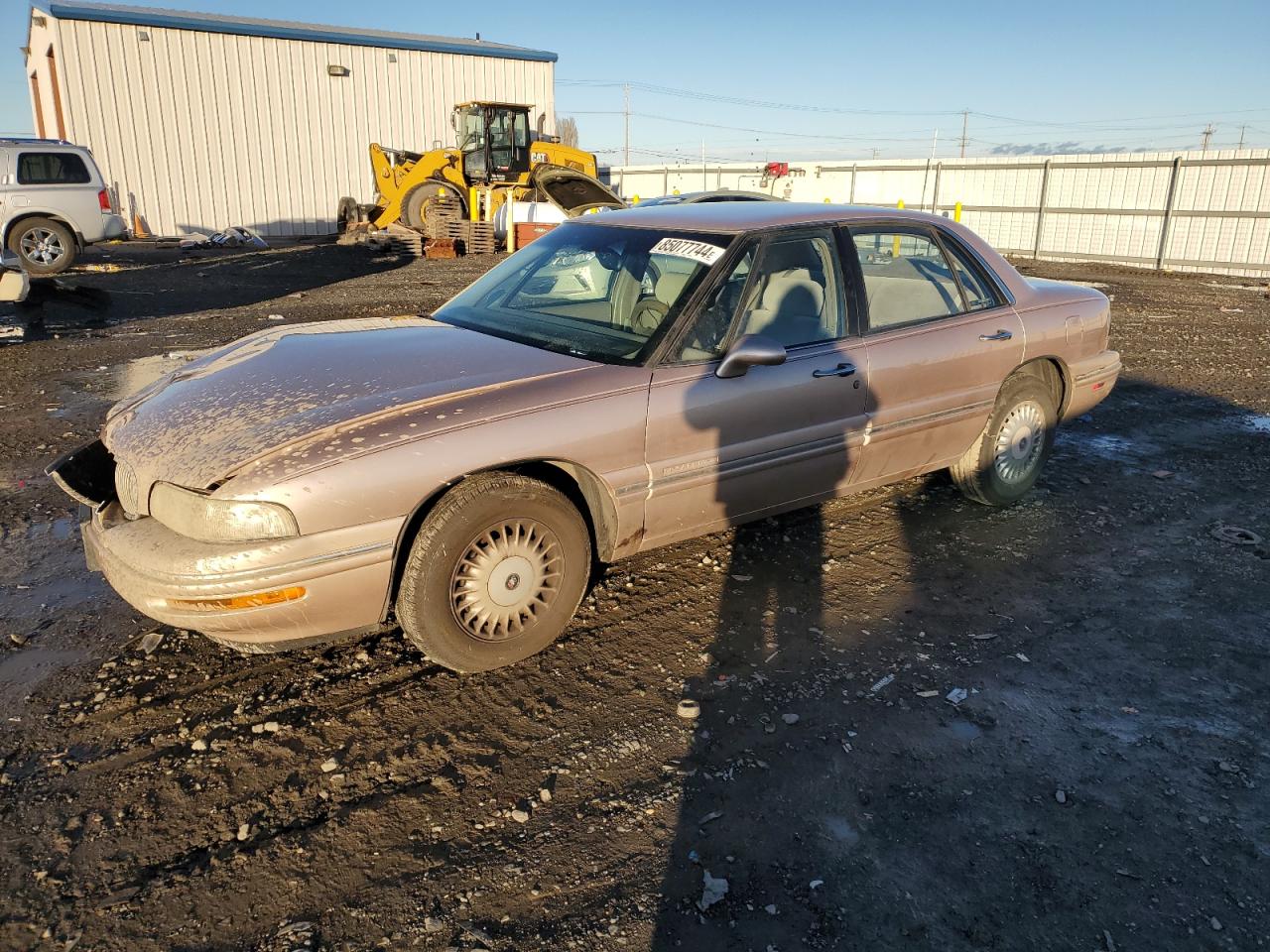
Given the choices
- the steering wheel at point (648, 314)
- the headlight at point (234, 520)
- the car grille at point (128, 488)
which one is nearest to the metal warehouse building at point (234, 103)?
the car grille at point (128, 488)

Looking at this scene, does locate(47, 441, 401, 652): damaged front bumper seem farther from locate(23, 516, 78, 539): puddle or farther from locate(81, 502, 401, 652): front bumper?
locate(23, 516, 78, 539): puddle

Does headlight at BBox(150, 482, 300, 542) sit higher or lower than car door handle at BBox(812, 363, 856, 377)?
lower

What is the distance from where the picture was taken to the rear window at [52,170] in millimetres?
13531

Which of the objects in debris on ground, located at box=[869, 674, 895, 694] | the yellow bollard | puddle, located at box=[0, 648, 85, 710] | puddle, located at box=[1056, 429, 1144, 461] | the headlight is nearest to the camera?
the headlight

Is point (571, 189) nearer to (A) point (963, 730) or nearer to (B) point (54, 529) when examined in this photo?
(B) point (54, 529)

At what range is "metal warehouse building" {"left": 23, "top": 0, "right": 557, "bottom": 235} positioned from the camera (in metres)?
24.8

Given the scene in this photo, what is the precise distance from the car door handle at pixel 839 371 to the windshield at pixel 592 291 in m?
0.70

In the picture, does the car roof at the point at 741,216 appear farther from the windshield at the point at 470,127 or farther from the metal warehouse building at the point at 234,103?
the metal warehouse building at the point at 234,103

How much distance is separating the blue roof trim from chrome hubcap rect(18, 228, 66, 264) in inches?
569

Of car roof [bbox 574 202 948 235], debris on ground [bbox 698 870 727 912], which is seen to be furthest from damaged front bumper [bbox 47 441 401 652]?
car roof [bbox 574 202 948 235]

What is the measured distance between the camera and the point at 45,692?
10.6 ft

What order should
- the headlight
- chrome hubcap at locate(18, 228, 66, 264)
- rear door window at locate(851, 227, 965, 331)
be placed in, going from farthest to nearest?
chrome hubcap at locate(18, 228, 66, 264) < rear door window at locate(851, 227, 965, 331) < the headlight

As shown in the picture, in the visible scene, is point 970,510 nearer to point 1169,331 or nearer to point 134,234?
point 1169,331

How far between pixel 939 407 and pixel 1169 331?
30.5 feet
